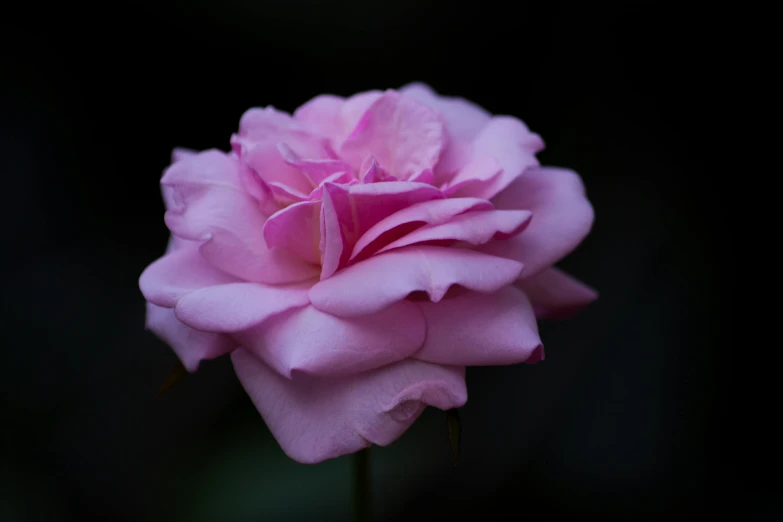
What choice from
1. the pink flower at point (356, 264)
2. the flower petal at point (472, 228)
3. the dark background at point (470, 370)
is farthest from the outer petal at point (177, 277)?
the dark background at point (470, 370)

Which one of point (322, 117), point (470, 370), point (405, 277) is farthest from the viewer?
point (470, 370)

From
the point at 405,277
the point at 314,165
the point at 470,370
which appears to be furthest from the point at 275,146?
the point at 470,370

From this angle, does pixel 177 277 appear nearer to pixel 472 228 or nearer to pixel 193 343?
pixel 193 343

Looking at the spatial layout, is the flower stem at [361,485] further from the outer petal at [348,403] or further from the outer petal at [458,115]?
the outer petal at [458,115]

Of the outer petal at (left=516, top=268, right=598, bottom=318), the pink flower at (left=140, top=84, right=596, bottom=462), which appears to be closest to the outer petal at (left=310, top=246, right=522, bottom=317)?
the pink flower at (left=140, top=84, right=596, bottom=462)

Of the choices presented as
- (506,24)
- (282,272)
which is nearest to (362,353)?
(282,272)

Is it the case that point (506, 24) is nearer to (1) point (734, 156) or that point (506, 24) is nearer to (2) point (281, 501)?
(1) point (734, 156)
